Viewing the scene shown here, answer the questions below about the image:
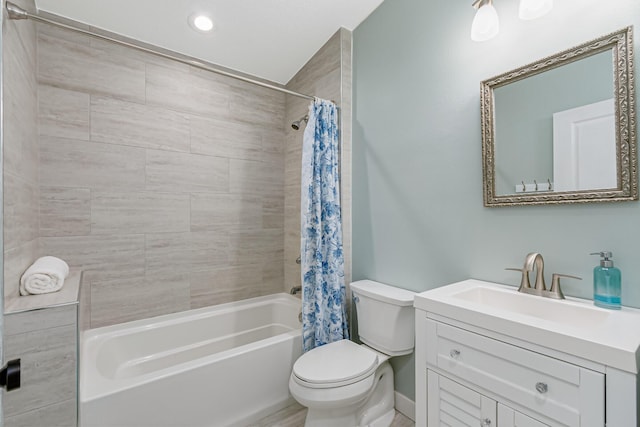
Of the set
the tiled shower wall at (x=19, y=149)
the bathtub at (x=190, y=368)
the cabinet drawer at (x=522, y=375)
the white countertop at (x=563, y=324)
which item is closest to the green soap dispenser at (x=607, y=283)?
the white countertop at (x=563, y=324)

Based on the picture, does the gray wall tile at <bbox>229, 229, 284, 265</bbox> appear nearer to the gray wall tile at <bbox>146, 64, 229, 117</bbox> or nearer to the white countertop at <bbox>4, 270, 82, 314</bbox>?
the gray wall tile at <bbox>146, 64, 229, 117</bbox>

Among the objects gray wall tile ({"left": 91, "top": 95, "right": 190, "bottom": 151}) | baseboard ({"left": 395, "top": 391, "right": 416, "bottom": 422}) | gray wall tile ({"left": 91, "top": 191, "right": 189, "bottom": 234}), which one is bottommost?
baseboard ({"left": 395, "top": 391, "right": 416, "bottom": 422})

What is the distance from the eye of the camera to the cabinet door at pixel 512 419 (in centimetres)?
95

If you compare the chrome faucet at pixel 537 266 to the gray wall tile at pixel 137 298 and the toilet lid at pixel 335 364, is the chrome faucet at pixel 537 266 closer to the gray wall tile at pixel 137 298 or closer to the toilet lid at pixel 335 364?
the toilet lid at pixel 335 364

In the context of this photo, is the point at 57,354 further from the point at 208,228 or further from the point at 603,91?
the point at 603,91

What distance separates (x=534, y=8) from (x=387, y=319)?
1.57 meters

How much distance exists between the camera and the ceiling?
1860 mm

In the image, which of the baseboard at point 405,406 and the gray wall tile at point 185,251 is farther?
the gray wall tile at point 185,251

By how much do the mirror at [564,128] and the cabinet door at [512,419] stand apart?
0.81 meters

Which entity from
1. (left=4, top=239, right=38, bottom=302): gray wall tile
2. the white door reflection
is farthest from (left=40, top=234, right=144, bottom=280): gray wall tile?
the white door reflection

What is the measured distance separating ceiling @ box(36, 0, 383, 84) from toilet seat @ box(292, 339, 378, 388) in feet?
7.01

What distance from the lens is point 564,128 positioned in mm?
1250

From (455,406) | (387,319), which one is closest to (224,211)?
(387,319)

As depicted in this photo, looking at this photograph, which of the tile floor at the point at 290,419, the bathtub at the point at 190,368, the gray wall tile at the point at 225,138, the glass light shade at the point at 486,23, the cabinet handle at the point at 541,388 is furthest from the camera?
the gray wall tile at the point at 225,138
